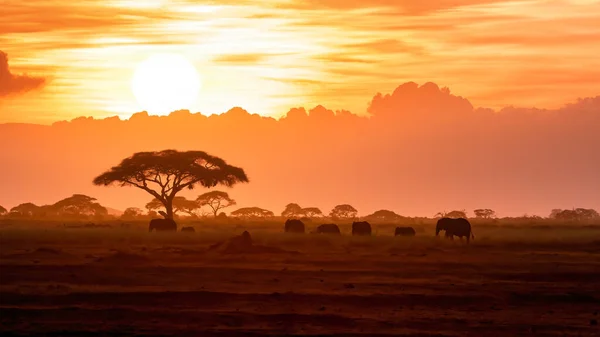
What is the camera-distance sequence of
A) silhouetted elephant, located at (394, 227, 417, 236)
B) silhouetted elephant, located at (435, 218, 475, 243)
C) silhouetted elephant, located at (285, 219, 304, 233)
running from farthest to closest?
silhouetted elephant, located at (285, 219, 304, 233), silhouetted elephant, located at (394, 227, 417, 236), silhouetted elephant, located at (435, 218, 475, 243)

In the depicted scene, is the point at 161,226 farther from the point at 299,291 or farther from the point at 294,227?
the point at 299,291

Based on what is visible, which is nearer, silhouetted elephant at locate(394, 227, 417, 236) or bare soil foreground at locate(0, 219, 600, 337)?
bare soil foreground at locate(0, 219, 600, 337)

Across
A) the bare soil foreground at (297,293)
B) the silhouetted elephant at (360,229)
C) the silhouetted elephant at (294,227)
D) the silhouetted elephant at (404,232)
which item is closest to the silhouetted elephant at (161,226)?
the silhouetted elephant at (294,227)

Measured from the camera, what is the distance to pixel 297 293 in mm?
32531

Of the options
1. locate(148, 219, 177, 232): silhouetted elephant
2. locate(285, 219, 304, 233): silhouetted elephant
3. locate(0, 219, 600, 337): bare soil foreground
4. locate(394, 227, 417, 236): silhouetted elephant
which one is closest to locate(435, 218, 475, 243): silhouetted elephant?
locate(394, 227, 417, 236): silhouetted elephant

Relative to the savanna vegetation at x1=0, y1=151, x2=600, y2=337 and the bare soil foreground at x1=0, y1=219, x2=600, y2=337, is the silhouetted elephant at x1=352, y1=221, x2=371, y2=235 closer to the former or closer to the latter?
the savanna vegetation at x1=0, y1=151, x2=600, y2=337

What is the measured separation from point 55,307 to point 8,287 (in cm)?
553

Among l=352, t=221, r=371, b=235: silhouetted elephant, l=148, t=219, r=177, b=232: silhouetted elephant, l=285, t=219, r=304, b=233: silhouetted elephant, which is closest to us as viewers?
l=352, t=221, r=371, b=235: silhouetted elephant

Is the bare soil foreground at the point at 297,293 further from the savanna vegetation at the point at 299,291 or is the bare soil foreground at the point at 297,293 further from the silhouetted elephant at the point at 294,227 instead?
the silhouetted elephant at the point at 294,227

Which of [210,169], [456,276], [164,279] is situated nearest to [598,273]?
[456,276]

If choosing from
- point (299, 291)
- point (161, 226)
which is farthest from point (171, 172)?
point (299, 291)

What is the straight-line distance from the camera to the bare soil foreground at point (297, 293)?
1011 inches

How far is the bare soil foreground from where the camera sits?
25.7m

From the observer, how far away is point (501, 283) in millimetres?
37062
